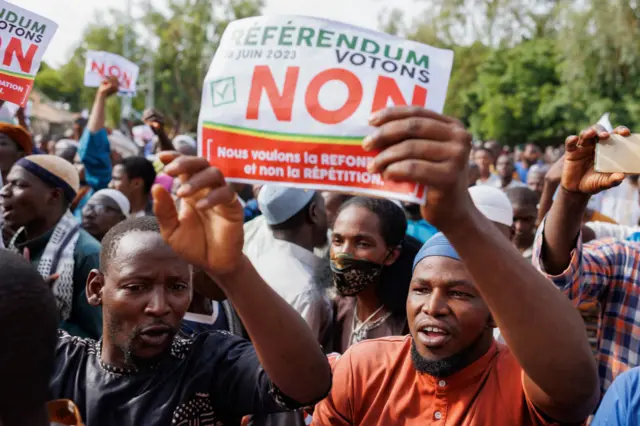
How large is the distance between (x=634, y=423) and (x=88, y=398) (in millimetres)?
1569

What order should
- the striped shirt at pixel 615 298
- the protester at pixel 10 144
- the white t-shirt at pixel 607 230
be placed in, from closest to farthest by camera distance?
the striped shirt at pixel 615 298
the white t-shirt at pixel 607 230
the protester at pixel 10 144

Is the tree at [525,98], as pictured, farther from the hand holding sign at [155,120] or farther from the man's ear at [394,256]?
the man's ear at [394,256]

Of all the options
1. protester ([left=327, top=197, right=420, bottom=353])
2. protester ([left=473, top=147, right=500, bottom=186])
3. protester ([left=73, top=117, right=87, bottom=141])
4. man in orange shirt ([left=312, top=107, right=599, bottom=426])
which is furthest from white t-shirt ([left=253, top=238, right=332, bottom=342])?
protester ([left=73, top=117, right=87, bottom=141])

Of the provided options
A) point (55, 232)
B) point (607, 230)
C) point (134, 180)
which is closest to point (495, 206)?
point (607, 230)

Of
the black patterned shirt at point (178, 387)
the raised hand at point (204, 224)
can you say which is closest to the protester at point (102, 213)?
the black patterned shirt at point (178, 387)

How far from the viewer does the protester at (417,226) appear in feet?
16.4

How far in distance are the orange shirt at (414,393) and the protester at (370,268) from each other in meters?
1.09

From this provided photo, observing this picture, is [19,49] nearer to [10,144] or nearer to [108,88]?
[10,144]

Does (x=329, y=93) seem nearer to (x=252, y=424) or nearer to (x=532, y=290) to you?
(x=532, y=290)

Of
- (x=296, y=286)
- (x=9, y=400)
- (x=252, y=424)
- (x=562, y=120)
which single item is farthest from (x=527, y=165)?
(x=562, y=120)

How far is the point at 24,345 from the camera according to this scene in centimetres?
137

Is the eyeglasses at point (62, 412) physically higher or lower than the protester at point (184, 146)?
lower

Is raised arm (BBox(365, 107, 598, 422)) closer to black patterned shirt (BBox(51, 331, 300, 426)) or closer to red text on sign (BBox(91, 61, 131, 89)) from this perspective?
black patterned shirt (BBox(51, 331, 300, 426))

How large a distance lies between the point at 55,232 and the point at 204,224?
2621mm
